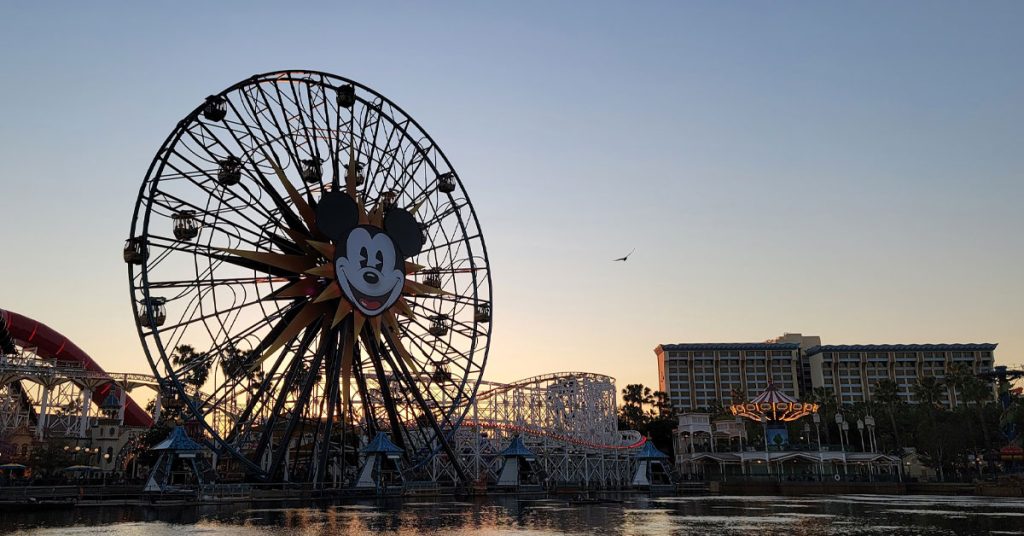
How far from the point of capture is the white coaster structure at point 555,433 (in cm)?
5881

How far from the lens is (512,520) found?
31.4 meters

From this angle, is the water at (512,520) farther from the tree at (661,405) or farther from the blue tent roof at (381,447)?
the tree at (661,405)

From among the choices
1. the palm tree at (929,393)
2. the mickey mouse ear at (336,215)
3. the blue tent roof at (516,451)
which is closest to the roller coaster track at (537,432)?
the blue tent roof at (516,451)

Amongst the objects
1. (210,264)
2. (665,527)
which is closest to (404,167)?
(210,264)

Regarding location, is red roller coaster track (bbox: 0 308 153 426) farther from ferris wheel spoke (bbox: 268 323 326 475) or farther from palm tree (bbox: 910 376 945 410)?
palm tree (bbox: 910 376 945 410)

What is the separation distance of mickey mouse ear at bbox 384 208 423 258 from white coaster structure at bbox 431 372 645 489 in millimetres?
16439

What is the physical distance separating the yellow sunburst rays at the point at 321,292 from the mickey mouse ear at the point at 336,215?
1.60 ft

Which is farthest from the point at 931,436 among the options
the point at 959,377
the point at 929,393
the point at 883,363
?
the point at 883,363

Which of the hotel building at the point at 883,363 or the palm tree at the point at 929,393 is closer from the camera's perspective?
the palm tree at the point at 929,393

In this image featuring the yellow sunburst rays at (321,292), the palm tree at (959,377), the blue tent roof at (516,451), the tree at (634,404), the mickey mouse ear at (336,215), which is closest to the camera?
the yellow sunburst rays at (321,292)

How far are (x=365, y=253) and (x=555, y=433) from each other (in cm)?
2638

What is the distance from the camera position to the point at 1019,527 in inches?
1099

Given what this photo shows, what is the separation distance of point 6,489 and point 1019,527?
4107 cm

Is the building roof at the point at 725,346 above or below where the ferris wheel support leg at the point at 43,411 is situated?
above
